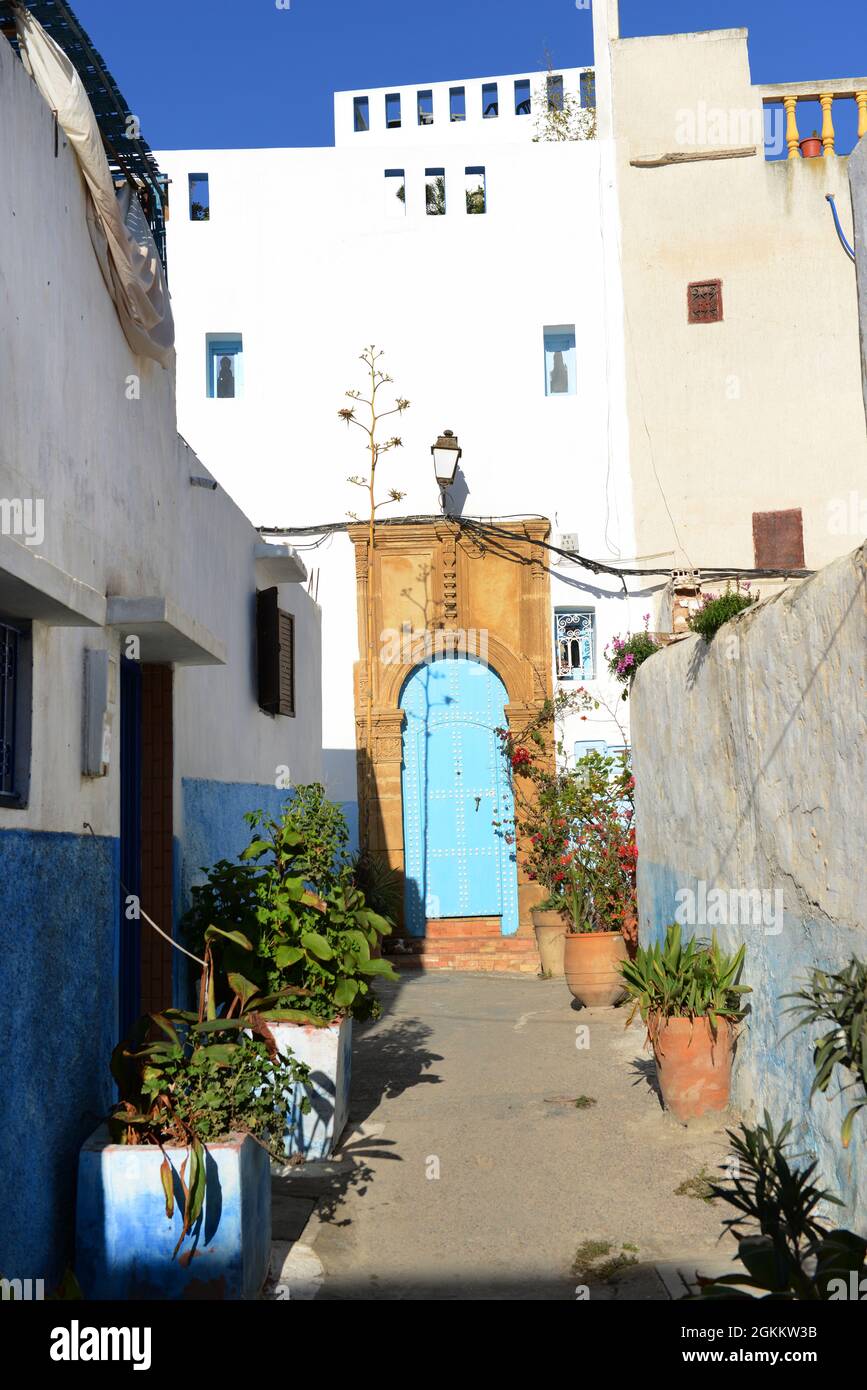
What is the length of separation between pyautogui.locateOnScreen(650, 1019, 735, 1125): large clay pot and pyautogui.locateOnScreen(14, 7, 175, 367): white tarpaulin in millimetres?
4124

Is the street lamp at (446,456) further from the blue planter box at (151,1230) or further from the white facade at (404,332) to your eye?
the blue planter box at (151,1230)

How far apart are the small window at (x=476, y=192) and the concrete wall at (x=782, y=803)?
368 inches

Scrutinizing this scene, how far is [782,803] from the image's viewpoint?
5.26 metres

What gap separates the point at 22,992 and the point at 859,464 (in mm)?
11818

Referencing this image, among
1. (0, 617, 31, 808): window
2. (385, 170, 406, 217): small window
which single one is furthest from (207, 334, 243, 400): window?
(0, 617, 31, 808): window

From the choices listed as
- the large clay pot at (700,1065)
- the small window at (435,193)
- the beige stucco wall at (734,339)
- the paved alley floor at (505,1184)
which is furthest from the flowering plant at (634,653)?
the small window at (435,193)

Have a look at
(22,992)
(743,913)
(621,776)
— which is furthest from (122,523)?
(621,776)

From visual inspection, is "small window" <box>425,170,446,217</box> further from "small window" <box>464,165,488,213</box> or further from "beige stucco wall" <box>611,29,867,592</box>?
"beige stucco wall" <box>611,29,867,592</box>

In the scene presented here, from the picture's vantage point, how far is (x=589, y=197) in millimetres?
14438

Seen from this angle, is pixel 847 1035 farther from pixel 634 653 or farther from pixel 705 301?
pixel 705 301

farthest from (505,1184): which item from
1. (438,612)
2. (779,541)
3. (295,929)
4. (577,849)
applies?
(779,541)

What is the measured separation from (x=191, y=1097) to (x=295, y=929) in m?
1.79

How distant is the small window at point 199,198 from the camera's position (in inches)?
577

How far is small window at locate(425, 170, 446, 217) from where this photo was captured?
1484 centimetres
